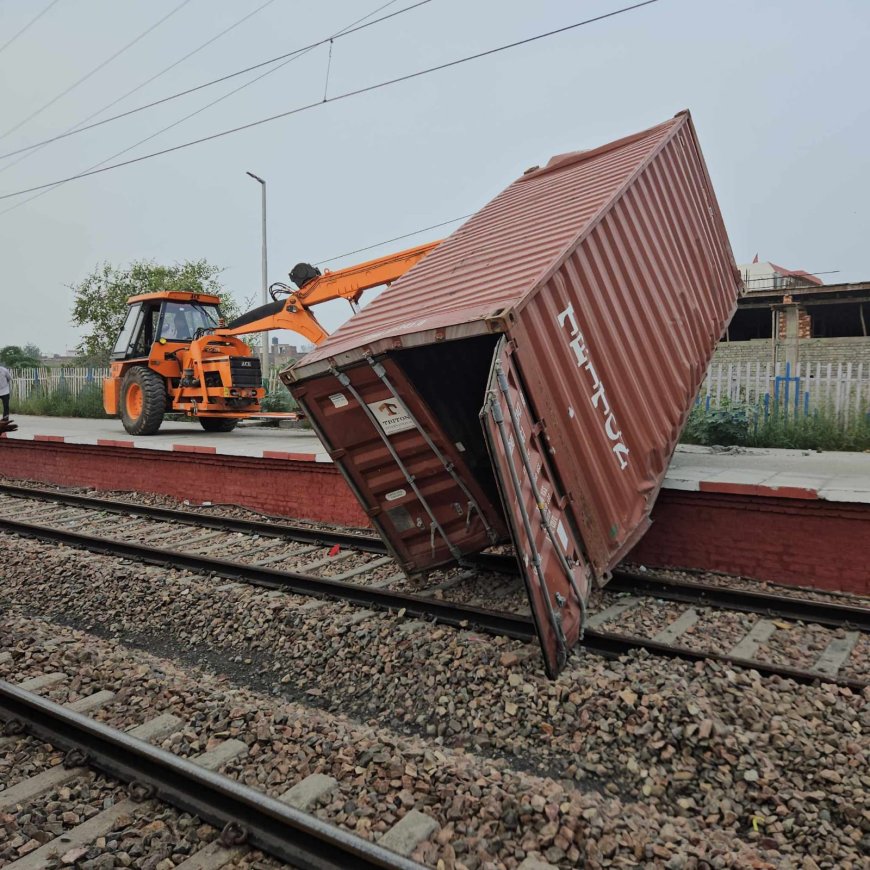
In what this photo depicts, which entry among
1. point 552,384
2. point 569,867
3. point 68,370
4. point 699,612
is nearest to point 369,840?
point 569,867

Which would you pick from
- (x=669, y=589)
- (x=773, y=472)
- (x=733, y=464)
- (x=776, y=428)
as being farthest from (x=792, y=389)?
(x=669, y=589)

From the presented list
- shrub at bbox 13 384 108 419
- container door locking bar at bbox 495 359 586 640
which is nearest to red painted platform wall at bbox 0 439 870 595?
container door locking bar at bbox 495 359 586 640

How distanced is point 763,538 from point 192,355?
459 inches

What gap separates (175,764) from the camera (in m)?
3.39

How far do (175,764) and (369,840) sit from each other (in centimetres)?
103

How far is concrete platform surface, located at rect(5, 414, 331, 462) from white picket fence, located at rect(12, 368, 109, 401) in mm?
3739

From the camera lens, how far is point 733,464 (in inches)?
364

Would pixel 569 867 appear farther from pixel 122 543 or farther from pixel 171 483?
pixel 171 483

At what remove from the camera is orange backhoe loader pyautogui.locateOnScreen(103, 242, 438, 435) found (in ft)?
43.2

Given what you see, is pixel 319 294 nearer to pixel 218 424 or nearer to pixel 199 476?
pixel 199 476

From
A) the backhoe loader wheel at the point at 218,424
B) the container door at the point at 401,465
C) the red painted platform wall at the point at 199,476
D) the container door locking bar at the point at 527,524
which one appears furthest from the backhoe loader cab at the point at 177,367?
the container door locking bar at the point at 527,524

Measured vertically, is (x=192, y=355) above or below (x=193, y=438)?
above

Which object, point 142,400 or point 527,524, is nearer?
point 527,524

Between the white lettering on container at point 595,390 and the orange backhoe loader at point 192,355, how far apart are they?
806 cm
